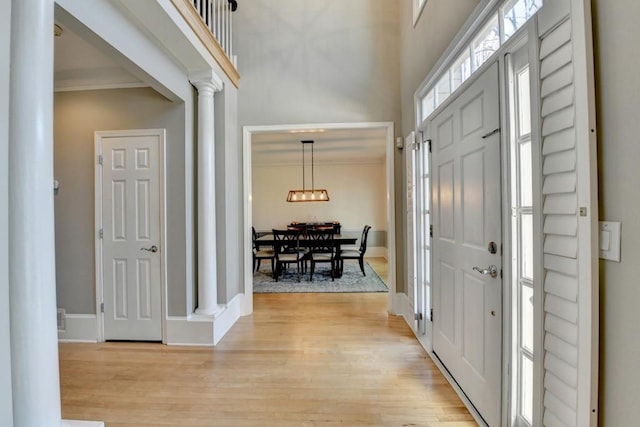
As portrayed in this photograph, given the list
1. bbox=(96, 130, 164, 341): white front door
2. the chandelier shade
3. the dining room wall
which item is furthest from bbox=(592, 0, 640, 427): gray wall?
the dining room wall

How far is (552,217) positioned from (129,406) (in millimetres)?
2631

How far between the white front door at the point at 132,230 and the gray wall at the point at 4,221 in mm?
1652

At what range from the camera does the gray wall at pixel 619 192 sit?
0.84 meters

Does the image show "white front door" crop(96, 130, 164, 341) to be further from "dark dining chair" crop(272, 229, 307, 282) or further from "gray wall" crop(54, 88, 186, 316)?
"dark dining chair" crop(272, 229, 307, 282)

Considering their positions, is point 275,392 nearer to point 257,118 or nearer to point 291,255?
point 257,118

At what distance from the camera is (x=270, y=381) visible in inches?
83.4

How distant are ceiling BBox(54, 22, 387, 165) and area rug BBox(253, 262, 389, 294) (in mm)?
2449

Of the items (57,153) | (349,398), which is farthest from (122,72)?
(349,398)

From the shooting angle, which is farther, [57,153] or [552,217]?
[57,153]

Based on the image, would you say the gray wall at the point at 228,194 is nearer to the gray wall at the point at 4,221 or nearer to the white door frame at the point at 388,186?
the white door frame at the point at 388,186

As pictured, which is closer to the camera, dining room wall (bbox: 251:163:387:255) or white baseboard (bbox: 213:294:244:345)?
white baseboard (bbox: 213:294:244:345)

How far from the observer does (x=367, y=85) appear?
3516 millimetres

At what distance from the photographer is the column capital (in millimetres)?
2783

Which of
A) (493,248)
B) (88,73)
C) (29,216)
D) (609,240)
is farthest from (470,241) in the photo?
(88,73)
